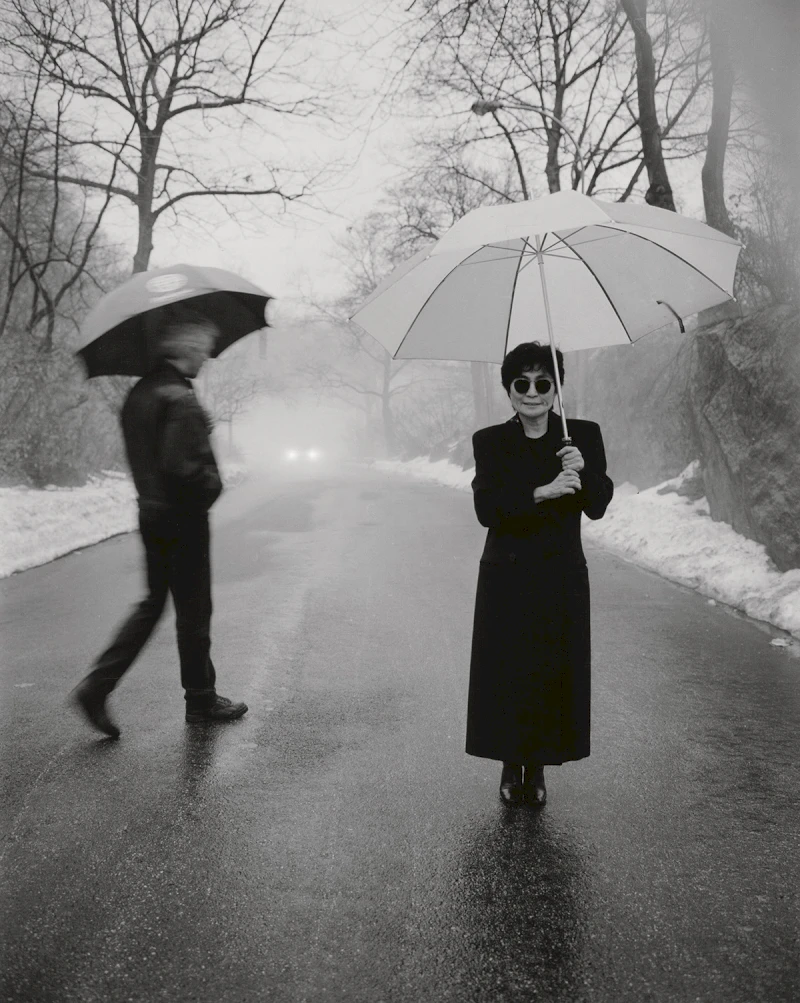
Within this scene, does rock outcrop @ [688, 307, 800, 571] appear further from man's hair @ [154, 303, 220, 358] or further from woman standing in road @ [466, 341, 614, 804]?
man's hair @ [154, 303, 220, 358]

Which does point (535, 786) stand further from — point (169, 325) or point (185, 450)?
point (169, 325)

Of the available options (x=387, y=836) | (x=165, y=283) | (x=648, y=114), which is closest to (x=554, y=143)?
(x=648, y=114)

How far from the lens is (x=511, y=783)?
3180mm

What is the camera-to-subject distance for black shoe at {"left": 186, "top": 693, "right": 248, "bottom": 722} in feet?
13.1

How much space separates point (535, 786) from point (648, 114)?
10.7 meters

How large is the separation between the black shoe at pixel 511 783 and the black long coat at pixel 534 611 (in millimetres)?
170

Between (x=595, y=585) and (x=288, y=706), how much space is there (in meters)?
4.41

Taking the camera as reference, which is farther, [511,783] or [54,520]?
[54,520]

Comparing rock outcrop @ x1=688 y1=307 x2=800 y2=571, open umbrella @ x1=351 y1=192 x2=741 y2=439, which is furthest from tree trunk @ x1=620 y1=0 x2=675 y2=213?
open umbrella @ x1=351 y1=192 x2=741 y2=439

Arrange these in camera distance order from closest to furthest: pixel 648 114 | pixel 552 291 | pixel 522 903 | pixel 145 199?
1. pixel 522 903
2. pixel 552 291
3. pixel 648 114
4. pixel 145 199

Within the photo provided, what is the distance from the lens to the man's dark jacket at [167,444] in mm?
3461

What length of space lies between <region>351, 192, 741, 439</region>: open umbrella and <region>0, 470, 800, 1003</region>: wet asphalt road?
2049 millimetres

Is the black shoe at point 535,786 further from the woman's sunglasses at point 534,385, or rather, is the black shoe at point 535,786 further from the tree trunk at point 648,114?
the tree trunk at point 648,114

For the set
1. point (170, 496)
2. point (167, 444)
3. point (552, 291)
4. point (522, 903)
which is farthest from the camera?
point (552, 291)
